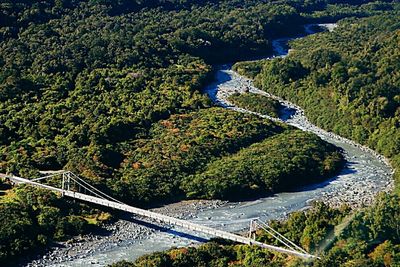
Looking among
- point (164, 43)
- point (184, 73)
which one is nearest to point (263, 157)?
point (184, 73)

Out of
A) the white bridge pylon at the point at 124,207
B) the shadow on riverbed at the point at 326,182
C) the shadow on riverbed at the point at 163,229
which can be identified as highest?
the white bridge pylon at the point at 124,207

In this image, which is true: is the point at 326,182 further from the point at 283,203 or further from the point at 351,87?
the point at 351,87

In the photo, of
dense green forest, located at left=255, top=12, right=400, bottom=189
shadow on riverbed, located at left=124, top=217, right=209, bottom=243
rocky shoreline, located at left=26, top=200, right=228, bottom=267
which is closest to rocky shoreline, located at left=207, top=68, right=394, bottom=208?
dense green forest, located at left=255, top=12, right=400, bottom=189

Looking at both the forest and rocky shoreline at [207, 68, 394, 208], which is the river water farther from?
the forest

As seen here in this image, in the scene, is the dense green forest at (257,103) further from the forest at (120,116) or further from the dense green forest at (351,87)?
the forest at (120,116)

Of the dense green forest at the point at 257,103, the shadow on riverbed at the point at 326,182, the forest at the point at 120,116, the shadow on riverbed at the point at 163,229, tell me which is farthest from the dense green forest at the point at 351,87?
the shadow on riverbed at the point at 163,229

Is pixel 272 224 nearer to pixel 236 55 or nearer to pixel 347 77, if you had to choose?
pixel 347 77

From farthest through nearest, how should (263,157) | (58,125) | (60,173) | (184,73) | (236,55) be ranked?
(236,55)
(184,73)
(58,125)
(263,157)
(60,173)
